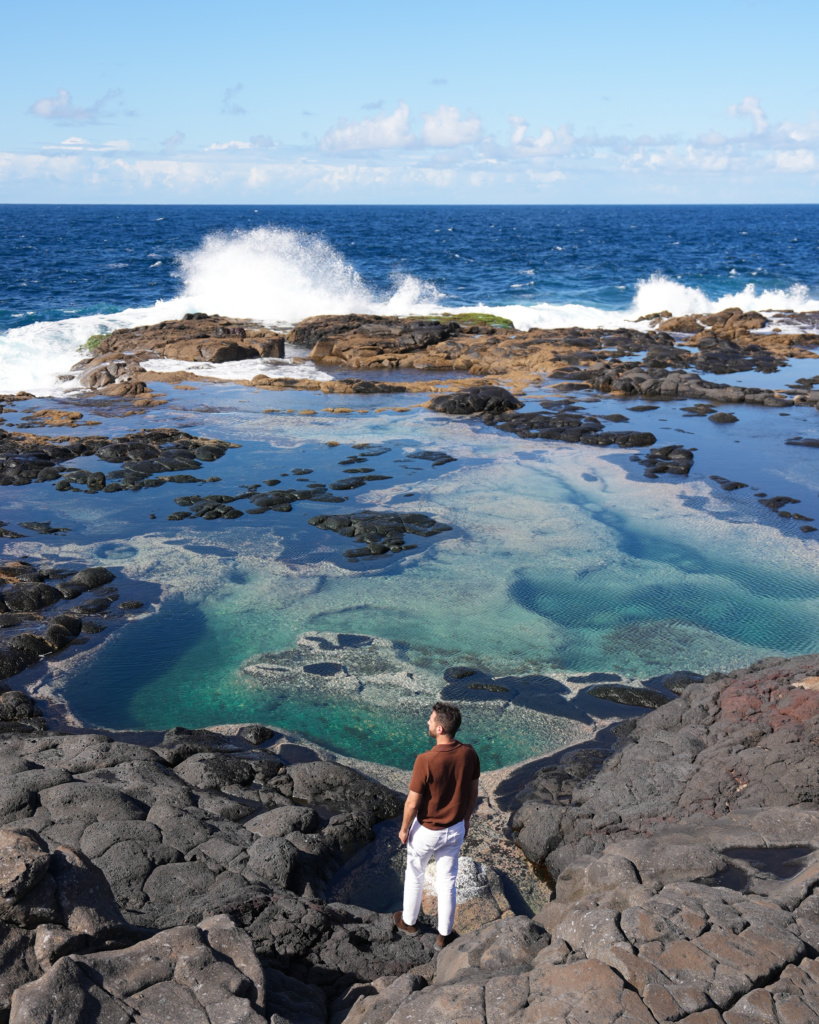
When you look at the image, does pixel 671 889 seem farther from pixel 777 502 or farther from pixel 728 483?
pixel 728 483

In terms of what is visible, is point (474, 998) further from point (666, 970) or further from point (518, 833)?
point (518, 833)

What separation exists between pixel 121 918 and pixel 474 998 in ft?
7.58

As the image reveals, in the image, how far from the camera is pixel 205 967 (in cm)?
461

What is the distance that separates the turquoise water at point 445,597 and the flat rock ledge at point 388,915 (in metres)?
1.15

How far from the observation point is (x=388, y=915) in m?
6.45

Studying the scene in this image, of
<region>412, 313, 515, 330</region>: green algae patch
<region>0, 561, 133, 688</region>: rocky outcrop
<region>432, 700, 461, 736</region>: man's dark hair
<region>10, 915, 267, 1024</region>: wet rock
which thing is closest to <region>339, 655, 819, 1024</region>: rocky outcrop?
<region>10, 915, 267, 1024</region>: wet rock

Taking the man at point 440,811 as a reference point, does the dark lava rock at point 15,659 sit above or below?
below

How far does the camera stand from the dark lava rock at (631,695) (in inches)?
413

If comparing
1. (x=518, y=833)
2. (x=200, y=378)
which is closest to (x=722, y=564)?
(x=518, y=833)

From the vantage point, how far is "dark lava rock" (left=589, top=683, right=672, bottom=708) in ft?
34.4

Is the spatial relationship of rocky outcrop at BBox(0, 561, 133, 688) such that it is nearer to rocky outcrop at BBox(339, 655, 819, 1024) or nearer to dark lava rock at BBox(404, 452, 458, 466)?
rocky outcrop at BBox(339, 655, 819, 1024)

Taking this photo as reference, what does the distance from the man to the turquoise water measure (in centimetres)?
339

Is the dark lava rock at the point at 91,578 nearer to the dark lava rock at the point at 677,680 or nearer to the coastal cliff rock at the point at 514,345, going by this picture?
the dark lava rock at the point at 677,680

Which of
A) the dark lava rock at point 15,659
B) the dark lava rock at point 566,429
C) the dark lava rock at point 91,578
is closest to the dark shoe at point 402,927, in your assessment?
the dark lava rock at point 15,659
